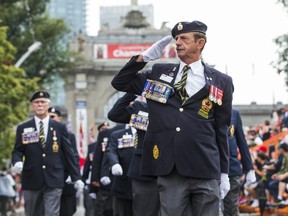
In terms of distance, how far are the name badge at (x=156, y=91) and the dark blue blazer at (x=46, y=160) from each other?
4364 millimetres

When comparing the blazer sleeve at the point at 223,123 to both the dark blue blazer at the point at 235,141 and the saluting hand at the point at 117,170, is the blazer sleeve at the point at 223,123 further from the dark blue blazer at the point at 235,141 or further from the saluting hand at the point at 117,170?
Result: the dark blue blazer at the point at 235,141

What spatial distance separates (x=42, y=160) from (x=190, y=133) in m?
4.98

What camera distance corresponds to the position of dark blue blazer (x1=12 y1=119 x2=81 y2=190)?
11656mm

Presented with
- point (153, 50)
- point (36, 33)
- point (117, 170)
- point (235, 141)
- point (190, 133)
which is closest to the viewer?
point (190, 133)

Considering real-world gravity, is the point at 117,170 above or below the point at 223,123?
below

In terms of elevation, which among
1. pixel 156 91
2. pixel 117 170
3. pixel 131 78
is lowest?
pixel 117 170

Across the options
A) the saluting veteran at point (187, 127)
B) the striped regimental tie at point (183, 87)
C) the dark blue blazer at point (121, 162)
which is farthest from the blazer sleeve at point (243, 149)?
the striped regimental tie at point (183, 87)

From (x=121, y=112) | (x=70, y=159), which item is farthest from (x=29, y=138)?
(x=121, y=112)

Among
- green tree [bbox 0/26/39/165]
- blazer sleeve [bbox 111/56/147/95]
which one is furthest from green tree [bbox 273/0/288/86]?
blazer sleeve [bbox 111/56/147/95]

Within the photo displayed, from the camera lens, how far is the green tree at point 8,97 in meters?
30.6

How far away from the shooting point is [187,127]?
7.21m

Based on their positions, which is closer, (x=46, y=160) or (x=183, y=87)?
(x=183, y=87)

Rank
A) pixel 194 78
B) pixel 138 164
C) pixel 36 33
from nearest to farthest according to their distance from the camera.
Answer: pixel 194 78, pixel 138 164, pixel 36 33

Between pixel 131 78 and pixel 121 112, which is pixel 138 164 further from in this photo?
pixel 131 78
